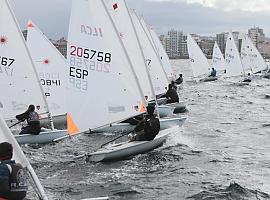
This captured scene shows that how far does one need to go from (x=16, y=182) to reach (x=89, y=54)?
803 cm

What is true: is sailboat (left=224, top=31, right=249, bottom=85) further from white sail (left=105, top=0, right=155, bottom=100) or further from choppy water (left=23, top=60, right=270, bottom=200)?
white sail (left=105, top=0, right=155, bottom=100)

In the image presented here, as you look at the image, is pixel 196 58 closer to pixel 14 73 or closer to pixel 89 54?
pixel 14 73

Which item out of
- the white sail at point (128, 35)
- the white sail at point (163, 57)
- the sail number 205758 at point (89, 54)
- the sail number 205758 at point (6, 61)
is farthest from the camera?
the white sail at point (163, 57)

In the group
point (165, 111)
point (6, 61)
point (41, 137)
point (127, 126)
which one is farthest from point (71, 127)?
point (165, 111)

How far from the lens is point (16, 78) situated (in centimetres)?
1650

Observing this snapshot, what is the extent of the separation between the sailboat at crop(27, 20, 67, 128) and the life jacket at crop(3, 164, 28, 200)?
14615 mm

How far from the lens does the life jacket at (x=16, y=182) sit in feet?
20.5

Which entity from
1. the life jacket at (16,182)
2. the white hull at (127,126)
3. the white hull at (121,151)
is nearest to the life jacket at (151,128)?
the white hull at (121,151)

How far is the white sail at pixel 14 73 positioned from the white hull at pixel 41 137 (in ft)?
3.69

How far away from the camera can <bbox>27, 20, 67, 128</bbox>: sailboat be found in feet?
68.8

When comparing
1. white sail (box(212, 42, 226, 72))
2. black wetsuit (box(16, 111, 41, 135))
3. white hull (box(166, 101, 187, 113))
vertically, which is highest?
white sail (box(212, 42, 226, 72))


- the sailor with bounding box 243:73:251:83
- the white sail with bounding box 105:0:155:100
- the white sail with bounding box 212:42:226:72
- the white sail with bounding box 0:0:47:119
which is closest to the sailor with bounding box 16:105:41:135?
the white sail with bounding box 0:0:47:119

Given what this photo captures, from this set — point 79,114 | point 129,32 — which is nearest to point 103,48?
point 79,114

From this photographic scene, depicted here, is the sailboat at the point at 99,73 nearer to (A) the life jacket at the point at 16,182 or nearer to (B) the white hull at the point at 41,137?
(B) the white hull at the point at 41,137
